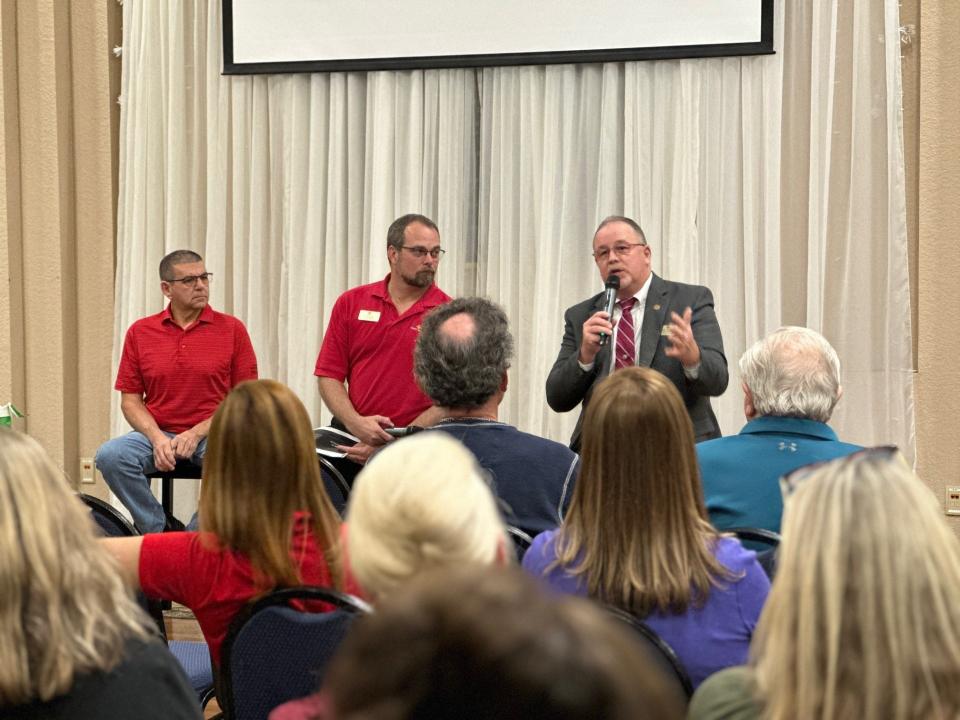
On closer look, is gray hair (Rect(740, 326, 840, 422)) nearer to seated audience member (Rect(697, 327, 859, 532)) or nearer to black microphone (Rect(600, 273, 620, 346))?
seated audience member (Rect(697, 327, 859, 532))

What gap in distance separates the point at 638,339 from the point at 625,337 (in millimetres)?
47

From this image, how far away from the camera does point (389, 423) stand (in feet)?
14.4

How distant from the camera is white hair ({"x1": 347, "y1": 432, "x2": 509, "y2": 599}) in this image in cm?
118

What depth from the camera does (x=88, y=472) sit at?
→ 5.82 metres

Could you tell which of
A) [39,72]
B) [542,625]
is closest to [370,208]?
[39,72]

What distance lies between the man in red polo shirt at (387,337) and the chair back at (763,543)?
7.62ft

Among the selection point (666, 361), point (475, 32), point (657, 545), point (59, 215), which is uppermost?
point (475, 32)

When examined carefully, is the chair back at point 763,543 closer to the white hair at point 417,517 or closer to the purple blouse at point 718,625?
the purple blouse at point 718,625

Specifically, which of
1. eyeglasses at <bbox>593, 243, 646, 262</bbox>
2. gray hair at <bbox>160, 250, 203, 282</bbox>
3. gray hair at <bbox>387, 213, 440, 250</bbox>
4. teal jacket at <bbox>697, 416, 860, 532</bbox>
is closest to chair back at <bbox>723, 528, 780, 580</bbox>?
teal jacket at <bbox>697, 416, 860, 532</bbox>

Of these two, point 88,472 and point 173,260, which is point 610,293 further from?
point 88,472

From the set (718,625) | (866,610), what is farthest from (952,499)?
(866,610)

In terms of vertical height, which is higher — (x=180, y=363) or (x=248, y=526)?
(x=180, y=363)

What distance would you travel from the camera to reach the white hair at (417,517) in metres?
1.18

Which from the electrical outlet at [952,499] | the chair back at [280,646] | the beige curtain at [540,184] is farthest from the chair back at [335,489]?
the electrical outlet at [952,499]
